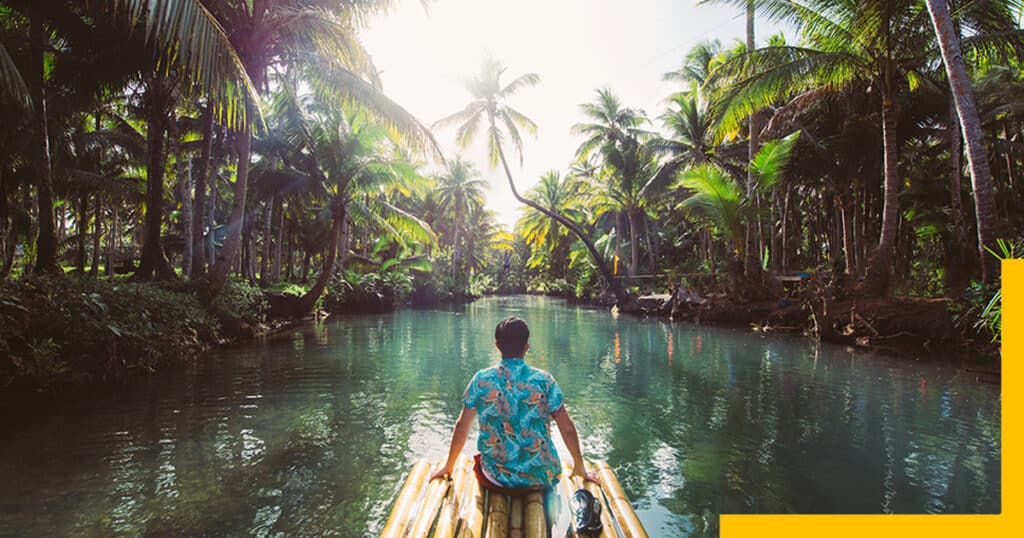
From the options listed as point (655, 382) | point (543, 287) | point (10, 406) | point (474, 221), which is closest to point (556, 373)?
point (655, 382)

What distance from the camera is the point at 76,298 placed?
7.89 metres

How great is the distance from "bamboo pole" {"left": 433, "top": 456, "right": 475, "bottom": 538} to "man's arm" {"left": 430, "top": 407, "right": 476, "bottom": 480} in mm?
105

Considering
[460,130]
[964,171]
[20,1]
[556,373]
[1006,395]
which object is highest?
[460,130]

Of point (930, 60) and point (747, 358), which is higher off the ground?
point (930, 60)

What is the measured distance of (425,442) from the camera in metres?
→ 5.71

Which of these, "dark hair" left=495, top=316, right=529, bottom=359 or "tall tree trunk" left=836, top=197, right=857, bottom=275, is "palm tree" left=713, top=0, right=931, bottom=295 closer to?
"tall tree trunk" left=836, top=197, right=857, bottom=275

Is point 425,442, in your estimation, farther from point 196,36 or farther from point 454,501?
point 196,36

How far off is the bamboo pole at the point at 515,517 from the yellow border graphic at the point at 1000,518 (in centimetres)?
139

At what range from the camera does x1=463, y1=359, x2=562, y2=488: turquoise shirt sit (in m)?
2.66

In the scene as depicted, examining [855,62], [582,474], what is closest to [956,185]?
[855,62]

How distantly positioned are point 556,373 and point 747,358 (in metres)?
4.40

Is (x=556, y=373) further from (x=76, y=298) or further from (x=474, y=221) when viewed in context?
(x=474, y=221)

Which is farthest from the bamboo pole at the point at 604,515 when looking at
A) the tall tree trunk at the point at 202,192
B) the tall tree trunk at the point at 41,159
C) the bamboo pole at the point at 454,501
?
the tall tree trunk at the point at 202,192

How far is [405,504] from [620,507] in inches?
46.2
